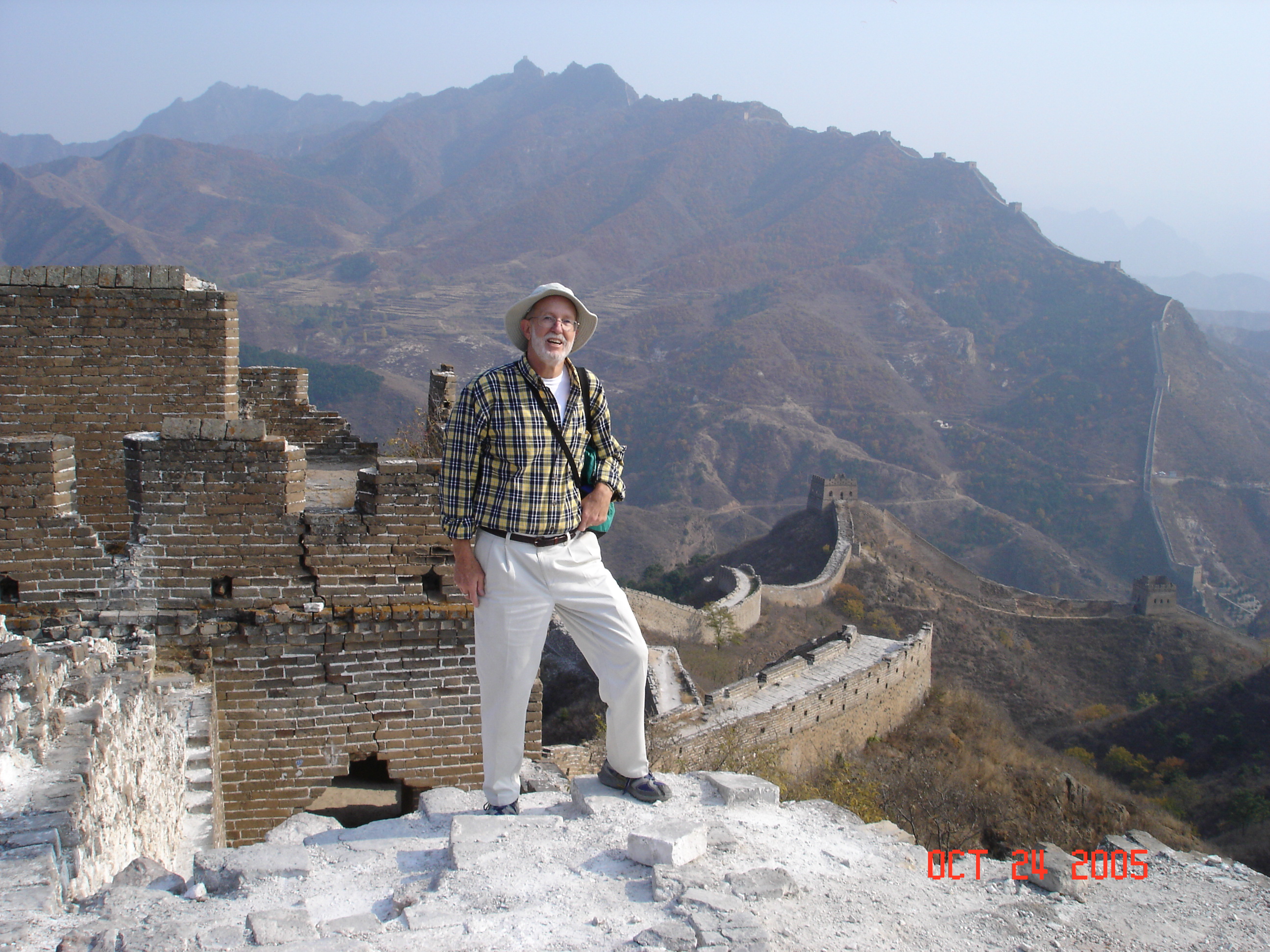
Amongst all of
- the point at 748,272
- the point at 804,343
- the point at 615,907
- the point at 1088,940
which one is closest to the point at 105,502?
the point at 615,907

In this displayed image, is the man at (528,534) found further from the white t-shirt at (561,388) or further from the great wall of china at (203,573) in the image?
the great wall of china at (203,573)

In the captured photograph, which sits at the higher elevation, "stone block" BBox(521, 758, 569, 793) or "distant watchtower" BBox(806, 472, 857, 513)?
"stone block" BBox(521, 758, 569, 793)

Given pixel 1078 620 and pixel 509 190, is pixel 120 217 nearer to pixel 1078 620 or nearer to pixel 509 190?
pixel 509 190

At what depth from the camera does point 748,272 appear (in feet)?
417

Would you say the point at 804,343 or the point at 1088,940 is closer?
the point at 1088,940

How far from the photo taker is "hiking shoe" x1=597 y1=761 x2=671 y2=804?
351cm

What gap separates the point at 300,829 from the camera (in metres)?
3.42

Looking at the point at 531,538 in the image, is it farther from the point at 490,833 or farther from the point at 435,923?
the point at 435,923

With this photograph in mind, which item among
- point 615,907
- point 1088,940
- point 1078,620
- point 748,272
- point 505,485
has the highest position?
point 748,272

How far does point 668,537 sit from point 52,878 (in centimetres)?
5767

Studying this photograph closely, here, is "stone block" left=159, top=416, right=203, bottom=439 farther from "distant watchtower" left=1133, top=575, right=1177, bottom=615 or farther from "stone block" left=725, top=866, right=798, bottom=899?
"distant watchtower" left=1133, top=575, right=1177, bottom=615

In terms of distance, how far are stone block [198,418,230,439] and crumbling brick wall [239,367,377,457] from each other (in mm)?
3595

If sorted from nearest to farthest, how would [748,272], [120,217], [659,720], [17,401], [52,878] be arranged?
[52,878] → [17,401] → [659,720] → [748,272] → [120,217]

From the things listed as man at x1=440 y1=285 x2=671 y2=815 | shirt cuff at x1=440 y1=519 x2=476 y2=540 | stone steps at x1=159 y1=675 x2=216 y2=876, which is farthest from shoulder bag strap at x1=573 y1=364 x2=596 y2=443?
stone steps at x1=159 y1=675 x2=216 y2=876
